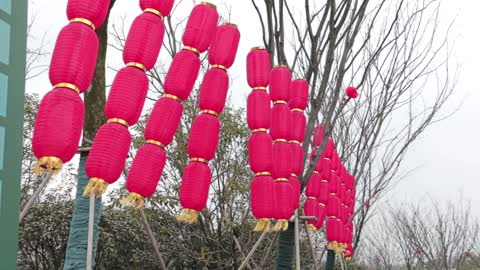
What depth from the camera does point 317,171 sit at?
5465 millimetres

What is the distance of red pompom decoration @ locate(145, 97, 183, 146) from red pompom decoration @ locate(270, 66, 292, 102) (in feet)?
4.21

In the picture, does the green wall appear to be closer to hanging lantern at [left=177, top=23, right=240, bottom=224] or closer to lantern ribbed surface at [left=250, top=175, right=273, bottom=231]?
hanging lantern at [left=177, top=23, right=240, bottom=224]

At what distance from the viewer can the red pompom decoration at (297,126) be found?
13.9 feet

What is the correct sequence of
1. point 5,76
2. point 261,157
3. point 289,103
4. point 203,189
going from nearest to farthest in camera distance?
point 5,76
point 203,189
point 261,157
point 289,103

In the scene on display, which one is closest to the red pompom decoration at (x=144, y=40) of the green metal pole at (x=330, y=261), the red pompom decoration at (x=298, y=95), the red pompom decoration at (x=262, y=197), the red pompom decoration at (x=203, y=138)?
the red pompom decoration at (x=203, y=138)

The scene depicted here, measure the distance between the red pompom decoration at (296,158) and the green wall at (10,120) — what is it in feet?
8.36

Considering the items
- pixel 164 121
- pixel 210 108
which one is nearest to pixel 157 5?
pixel 164 121

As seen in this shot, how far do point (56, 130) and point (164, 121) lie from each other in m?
0.74

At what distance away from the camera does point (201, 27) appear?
10.7ft

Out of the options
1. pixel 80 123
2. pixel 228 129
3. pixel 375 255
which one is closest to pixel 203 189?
pixel 80 123

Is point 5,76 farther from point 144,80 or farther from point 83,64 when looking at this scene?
point 144,80

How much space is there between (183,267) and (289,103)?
548cm

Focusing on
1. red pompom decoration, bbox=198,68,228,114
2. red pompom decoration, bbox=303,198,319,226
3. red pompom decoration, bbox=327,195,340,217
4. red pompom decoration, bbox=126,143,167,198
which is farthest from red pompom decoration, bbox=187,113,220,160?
red pompom decoration, bbox=327,195,340,217

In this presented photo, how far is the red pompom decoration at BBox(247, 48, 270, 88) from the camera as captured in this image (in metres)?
3.94
